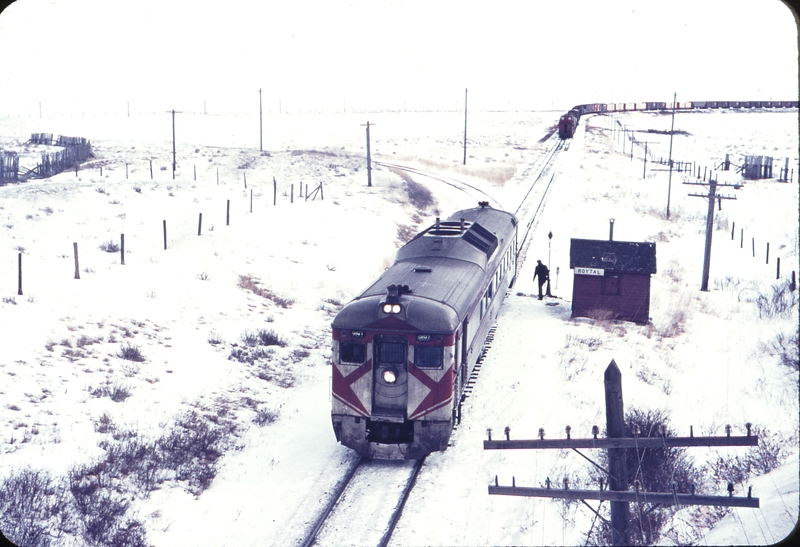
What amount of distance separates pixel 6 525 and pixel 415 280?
8.54 meters

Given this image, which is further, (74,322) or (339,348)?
(74,322)

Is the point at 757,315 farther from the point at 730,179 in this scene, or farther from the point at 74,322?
the point at 730,179

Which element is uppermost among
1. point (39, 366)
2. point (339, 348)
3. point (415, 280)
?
point (415, 280)

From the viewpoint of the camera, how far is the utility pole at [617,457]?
8.13m

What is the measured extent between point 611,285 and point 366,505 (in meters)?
14.4

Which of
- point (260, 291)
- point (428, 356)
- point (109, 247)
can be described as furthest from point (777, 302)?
point (109, 247)

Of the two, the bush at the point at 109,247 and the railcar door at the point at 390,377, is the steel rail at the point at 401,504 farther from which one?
the bush at the point at 109,247

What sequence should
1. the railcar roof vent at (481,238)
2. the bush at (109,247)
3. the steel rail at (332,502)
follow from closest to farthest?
the steel rail at (332,502), the railcar roof vent at (481,238), the bush at (109,247)

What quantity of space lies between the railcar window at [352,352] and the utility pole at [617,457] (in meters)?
5.55

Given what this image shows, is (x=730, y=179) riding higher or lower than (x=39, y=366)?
higher

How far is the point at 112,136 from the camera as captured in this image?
310 feet

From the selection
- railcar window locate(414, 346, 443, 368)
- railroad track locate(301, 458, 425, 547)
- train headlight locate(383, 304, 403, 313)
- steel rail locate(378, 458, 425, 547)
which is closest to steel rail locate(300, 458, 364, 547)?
railroad track locate(301, 458, 425, 547)

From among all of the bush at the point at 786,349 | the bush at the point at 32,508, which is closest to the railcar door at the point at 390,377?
the bush at the point at 32,508

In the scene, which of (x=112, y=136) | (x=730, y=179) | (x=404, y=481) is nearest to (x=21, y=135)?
(x=112, y=136)
